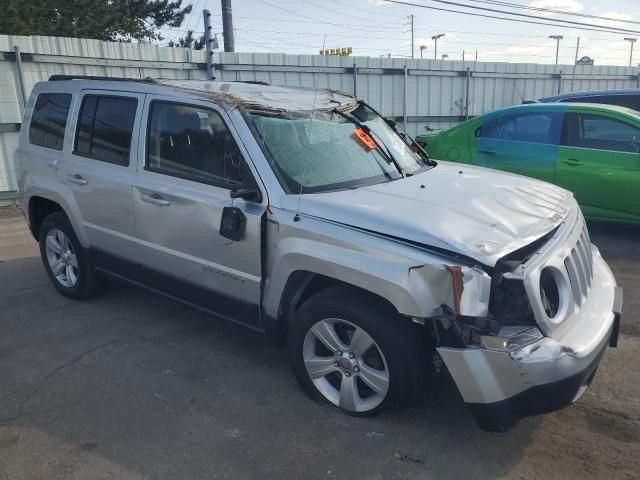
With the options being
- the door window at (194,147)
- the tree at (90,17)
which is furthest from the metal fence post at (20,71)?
the tree at (90,17)

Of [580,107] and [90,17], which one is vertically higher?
[90,17]

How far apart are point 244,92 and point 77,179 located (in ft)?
5.36

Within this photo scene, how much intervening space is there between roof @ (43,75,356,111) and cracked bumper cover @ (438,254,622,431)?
2.05m

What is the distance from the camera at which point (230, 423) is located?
10.4 feet

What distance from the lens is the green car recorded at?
6.32 metres

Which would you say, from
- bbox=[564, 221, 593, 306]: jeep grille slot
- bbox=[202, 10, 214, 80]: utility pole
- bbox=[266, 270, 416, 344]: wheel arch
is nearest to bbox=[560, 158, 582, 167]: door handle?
bbox=[564, 221, 593, 306]: jeep grille slot

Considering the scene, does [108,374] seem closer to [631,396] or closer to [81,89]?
[81,89]

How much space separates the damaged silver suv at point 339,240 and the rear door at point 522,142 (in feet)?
9.78

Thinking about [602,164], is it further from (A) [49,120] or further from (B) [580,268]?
(A) [49,120]

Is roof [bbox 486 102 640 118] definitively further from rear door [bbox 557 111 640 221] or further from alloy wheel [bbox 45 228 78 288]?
alloy wheel [bbox 45 228 78 288]

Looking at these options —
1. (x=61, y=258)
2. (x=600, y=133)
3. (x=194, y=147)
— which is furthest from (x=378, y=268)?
(x=600, y=133)

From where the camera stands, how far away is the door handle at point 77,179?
4470 millimetres

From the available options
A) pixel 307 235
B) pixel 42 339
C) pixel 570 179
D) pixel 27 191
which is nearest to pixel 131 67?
pixel 27 191

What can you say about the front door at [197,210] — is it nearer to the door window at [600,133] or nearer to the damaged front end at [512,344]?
the damaged front end at [512,344]
